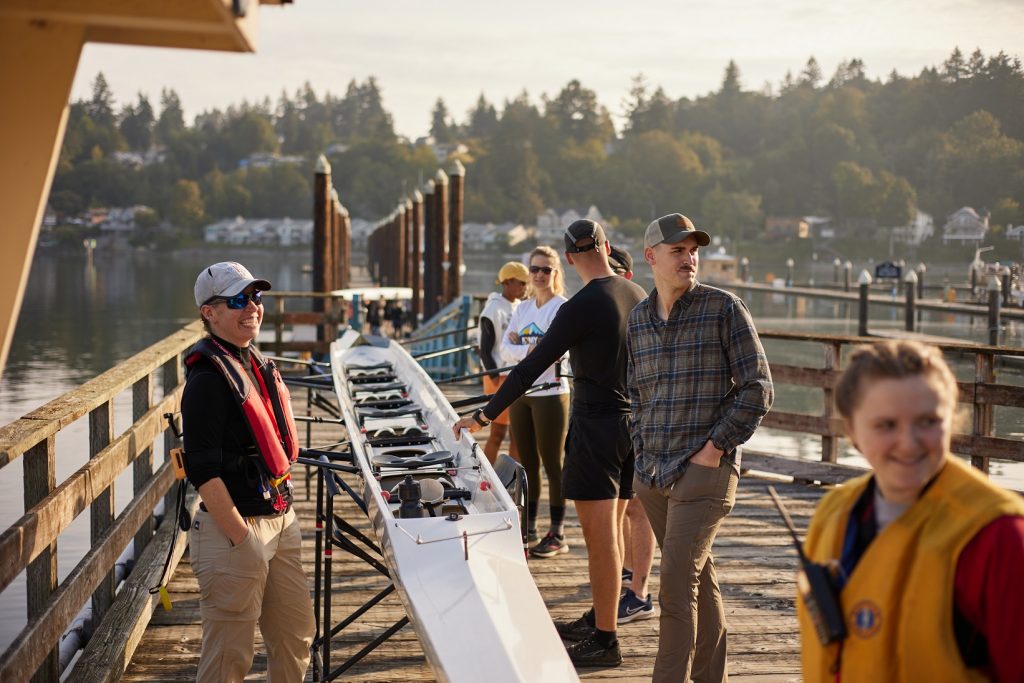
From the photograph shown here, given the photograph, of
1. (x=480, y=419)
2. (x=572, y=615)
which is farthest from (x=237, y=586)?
(x=572, y=615)

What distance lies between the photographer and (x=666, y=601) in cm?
377

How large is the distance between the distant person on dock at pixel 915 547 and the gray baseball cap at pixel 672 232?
1896mm

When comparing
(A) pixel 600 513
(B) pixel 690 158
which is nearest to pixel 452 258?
(A) pixel 600 513

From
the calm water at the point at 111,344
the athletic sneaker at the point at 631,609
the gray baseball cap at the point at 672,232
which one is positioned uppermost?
the gray baseball cap at the point at 672,232

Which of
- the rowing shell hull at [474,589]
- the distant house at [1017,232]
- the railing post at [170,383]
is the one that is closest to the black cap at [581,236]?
the rowing shell hull at [474,589]

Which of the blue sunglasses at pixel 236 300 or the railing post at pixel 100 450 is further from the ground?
the blue sunglasses at pixel 236 300

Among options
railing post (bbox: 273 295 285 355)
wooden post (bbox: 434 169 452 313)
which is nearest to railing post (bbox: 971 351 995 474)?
railing post (bbox: 273 295 285 355)

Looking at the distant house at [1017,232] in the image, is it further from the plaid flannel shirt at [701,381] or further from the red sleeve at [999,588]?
the red sleeve at [999,588]

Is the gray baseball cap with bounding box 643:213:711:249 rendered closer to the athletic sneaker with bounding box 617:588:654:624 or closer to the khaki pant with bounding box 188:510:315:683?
the khaki pant with bounding box 188:510:315:683

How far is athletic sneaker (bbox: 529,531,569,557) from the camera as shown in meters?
6.42

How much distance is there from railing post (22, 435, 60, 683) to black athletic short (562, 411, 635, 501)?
6.61 feet

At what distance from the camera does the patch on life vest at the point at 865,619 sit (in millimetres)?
1916

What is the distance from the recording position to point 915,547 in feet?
6.16

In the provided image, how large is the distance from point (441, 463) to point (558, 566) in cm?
148
